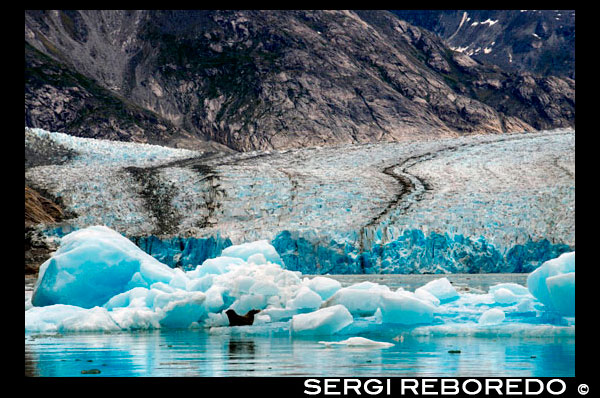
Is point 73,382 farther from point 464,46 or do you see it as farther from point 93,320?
point 464,46

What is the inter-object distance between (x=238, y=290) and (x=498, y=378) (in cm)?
449

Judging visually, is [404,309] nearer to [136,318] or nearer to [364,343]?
[364,343]

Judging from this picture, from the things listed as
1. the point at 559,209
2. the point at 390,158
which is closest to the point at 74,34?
the point at 390,158

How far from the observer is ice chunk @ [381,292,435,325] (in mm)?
7043

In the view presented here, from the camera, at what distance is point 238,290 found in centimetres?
820

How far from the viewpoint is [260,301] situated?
8.25 metres

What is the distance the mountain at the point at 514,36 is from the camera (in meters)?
126

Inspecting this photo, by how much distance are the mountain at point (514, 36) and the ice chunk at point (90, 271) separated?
11612 centimetres

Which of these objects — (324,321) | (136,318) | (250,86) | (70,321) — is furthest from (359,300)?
(250,86)

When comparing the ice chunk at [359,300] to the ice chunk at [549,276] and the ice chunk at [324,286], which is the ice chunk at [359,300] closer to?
the ice chunk at [324,286]

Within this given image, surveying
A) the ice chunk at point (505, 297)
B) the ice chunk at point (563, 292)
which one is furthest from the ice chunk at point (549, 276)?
the ice chunk at point (505, 297)

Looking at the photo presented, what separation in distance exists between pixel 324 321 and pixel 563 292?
2456 millimetres

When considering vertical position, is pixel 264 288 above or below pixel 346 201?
below

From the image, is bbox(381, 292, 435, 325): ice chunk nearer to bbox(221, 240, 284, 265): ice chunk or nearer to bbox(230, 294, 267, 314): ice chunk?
bbox(230, 294, 267, 314): ice chunk
